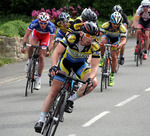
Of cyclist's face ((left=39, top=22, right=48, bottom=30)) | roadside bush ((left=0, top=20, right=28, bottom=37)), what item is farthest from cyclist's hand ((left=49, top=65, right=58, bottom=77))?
roadside bush ((left=0, top=20, right=28, bottom=37))

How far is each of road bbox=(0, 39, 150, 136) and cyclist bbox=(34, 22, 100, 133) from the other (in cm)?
80

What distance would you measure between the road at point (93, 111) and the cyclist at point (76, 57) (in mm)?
804

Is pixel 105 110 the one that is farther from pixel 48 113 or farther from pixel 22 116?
pixel 48 113

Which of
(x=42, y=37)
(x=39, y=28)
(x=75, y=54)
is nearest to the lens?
(x=75, y=54)

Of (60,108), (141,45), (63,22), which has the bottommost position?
(141,45)

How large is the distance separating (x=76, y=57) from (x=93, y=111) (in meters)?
Result: 2.41

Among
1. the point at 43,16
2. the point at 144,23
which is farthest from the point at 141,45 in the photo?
the point at 43,16

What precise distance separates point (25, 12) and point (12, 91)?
19116 millimetres

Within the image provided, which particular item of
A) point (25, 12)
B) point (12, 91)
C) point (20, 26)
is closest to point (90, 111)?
point (12, 91)

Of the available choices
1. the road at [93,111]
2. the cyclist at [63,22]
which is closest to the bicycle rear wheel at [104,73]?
the road at [93,111]

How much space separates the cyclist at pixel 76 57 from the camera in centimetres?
754

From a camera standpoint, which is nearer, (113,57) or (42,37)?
(42,37)

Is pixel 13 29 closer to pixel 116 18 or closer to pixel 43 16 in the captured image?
pixel 43 16

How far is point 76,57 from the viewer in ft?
26.3
